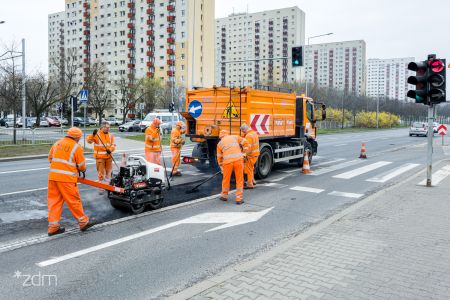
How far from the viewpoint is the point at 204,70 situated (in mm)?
91625

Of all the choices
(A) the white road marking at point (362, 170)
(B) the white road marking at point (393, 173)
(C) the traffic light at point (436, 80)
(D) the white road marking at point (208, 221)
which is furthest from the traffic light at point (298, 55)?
(D) the white road marking at point (208, 221)

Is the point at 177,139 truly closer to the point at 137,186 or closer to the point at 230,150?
the point at 230,150

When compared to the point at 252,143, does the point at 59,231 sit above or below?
below

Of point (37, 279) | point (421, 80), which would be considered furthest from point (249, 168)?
point (37, 279)

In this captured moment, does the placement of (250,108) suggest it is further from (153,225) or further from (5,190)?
(5,190)

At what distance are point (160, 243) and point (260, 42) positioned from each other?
5631 inches

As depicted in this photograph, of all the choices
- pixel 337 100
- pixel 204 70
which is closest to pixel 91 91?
pixel 204 70

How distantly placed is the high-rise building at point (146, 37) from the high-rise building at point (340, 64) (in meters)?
63.6

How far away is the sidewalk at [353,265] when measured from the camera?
13.5ft

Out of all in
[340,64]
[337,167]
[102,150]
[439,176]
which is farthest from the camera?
[340,64]

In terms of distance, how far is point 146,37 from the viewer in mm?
98062

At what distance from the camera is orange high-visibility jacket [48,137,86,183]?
6.21 meters

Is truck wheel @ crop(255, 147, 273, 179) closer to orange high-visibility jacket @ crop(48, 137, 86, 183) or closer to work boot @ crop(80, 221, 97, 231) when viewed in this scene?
work boot @ crop(80, 221, 97, 231)

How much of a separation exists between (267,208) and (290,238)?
2177 millimetres
